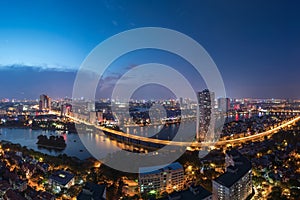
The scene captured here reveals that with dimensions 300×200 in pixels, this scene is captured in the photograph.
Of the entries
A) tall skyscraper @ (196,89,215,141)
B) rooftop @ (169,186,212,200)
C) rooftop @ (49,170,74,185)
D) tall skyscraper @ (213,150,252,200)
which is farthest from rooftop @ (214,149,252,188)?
tall skyscraper @ (196,89,215,141)

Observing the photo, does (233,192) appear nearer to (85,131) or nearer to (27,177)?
(27,177)

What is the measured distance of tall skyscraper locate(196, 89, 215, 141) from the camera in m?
6.63

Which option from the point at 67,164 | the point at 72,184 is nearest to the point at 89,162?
the point at 67,164

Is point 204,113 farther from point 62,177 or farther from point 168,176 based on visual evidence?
point 62,177

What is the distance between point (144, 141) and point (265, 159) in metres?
3.31

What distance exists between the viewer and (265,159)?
4086 mm

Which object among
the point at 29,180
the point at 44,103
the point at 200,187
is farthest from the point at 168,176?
the point at 44,103

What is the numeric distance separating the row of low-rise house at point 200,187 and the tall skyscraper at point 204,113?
129 inches

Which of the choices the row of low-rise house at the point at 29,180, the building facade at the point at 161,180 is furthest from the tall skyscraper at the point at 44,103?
the building facade at the point at 161,180

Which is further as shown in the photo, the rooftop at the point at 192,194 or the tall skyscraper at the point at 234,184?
the tall skyscraper at the point at 234,184

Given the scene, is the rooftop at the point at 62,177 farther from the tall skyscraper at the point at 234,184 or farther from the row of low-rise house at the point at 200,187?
the tall skyscraper at the point at 234,184

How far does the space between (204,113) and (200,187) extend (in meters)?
4.85

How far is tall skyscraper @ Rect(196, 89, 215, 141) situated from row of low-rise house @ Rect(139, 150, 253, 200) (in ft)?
10.7

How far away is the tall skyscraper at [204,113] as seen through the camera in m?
6.63
